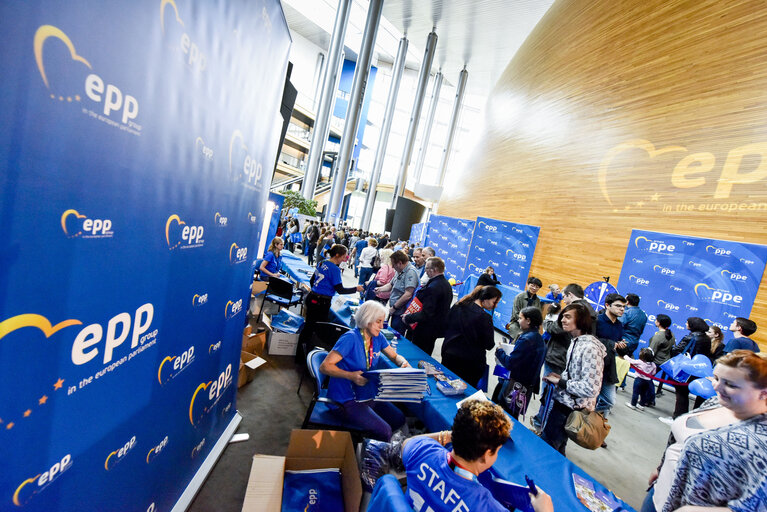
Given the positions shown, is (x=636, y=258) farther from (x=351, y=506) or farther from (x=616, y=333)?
(x=351, y=506)

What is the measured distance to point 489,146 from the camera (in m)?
12.2

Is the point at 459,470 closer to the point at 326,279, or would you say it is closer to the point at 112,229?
the point at 112,229

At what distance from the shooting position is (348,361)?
229cm

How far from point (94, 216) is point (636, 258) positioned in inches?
283

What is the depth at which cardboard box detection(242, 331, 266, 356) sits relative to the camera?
3.72 meters

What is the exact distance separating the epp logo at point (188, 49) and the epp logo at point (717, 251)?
21.6 feet

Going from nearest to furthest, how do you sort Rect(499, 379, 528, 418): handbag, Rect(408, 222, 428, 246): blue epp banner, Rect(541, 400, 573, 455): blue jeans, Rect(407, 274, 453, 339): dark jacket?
Rect(541, 400, 573, 455): blue jeans, Rect(499, 379, 528, 418): handbag, Rect(407, 274, 453, 339): dark jacket, Rect(408, 222, 428, 246): blue epp banner

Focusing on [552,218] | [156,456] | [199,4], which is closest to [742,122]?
[552,218]

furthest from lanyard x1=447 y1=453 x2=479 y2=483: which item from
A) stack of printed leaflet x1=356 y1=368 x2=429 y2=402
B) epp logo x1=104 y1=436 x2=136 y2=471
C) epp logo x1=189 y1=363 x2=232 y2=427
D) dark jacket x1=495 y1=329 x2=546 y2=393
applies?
dark jacket x1=495 y1=329 x2=546 y2=393

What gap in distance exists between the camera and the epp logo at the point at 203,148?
4.79 feet

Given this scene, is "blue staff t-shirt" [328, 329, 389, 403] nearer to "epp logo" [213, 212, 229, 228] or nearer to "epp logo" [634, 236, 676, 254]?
"epp logo" [213, 212, 229, 228]

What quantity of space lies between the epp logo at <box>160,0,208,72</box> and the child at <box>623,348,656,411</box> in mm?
5631

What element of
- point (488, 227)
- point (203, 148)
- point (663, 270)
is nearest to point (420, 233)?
point (488, 227)

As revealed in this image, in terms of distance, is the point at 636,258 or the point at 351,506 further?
the point at 636,258
